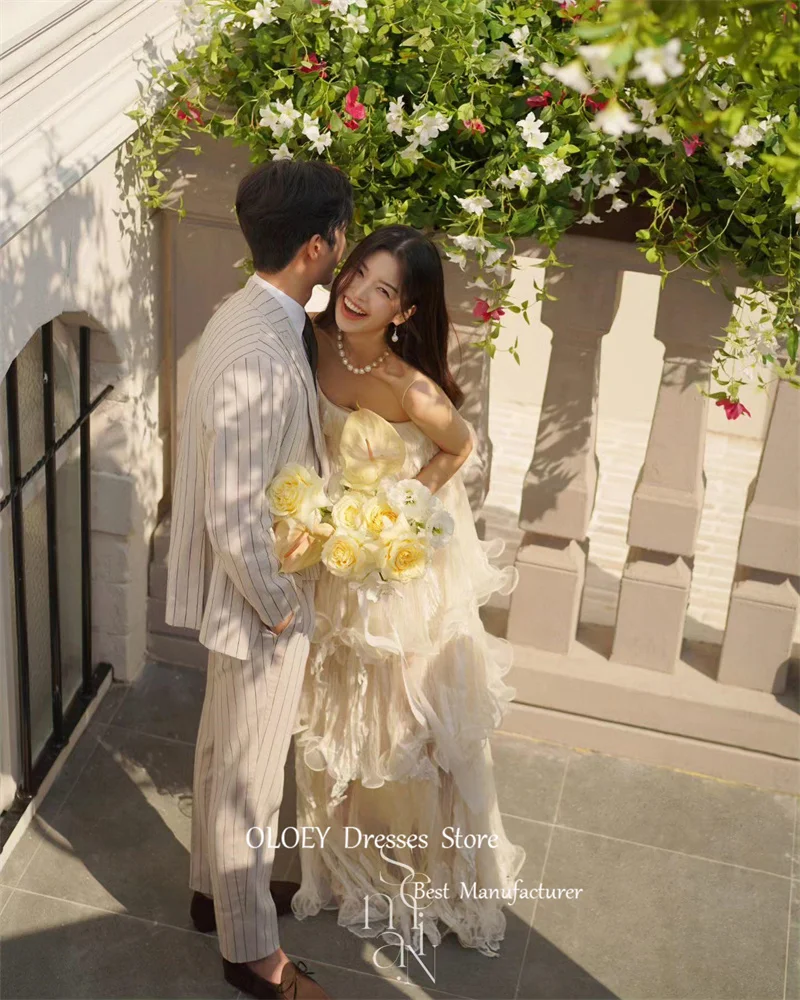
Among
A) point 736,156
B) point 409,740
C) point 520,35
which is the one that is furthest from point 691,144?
point 409,740

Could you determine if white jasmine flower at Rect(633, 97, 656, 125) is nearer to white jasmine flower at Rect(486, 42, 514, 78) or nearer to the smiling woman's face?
white jasmine flower at Rect(486, 42, 514, 78)

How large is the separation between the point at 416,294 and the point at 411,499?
437mm

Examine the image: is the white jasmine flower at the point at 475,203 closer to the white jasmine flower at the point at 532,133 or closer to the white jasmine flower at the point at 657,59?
the white jasmine flower at the point at 532,133

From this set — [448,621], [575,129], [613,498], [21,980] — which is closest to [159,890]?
[21,980]

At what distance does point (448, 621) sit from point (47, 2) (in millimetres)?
1782

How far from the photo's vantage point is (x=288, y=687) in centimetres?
300

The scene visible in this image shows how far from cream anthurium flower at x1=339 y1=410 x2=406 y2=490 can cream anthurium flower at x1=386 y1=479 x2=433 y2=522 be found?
0.11 m

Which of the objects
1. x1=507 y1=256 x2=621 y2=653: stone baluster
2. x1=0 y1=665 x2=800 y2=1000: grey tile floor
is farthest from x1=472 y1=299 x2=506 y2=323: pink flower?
x1=0 y1=665 x2=800 y2=1000: grey tile floor

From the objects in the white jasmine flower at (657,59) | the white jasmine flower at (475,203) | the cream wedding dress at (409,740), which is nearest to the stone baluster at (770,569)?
the cream wedding dress at (409,740)

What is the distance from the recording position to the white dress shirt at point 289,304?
2.68 meters

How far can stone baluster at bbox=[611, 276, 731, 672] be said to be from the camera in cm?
336

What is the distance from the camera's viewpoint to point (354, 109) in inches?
119

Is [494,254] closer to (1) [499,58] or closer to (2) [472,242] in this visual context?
(2) [472,242]

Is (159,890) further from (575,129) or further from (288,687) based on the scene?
(575,129)
